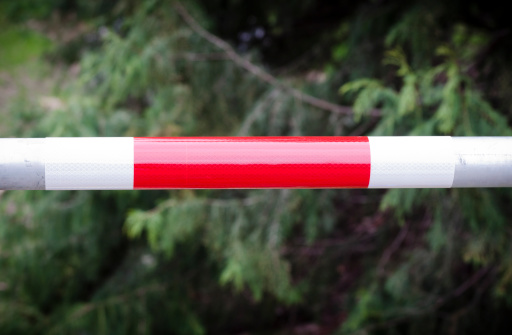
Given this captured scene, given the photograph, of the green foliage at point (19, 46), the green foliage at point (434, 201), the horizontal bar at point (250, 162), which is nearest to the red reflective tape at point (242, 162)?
the horizontal bar at point (250, 162)

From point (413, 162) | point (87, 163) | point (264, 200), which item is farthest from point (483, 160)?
point (264, 200)

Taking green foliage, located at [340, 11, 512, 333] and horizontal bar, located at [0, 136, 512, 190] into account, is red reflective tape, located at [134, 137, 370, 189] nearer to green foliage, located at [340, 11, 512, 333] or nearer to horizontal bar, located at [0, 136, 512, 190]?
horizontal bar, located at [0, 136, 512, 190]

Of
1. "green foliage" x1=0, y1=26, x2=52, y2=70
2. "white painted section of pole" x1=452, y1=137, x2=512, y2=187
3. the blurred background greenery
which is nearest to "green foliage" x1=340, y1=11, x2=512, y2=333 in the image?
the blurred background greenery

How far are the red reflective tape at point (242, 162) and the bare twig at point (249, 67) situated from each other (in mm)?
1934

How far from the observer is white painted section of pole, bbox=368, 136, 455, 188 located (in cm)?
127

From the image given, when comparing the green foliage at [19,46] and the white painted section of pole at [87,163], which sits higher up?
the green foliage at [19,46]

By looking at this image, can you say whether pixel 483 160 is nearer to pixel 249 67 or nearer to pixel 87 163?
pixel 87 163

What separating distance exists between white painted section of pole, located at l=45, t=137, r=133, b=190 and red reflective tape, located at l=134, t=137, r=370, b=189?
3cm

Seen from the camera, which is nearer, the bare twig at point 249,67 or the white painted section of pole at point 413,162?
the white painted section of pole at point 413,162

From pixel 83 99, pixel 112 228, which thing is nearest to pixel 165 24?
pixel 83 99

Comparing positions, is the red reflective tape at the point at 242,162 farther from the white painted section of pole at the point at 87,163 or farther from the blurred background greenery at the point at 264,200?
the blurred background greenery at the point at 264,200

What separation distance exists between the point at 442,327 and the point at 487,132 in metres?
1.59

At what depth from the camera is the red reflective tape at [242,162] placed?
1232mm

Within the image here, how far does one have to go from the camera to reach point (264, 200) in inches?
126
